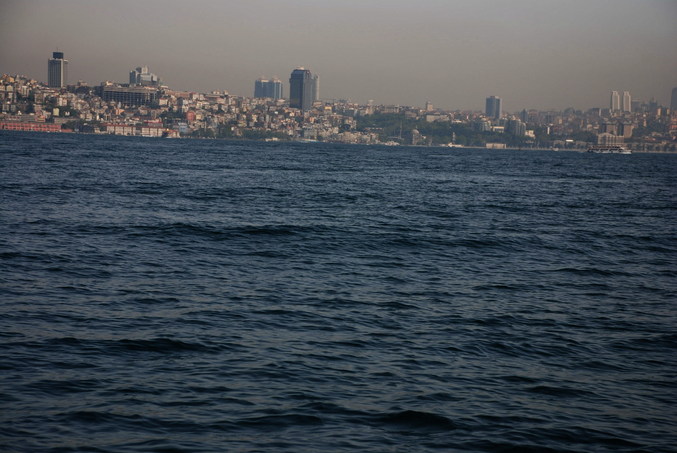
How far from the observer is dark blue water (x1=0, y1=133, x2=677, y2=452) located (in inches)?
350

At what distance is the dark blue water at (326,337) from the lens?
889 centimetres

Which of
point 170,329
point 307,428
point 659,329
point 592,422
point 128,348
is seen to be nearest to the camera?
point 307,428

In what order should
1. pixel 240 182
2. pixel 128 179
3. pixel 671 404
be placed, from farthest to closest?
pixel 240 182, pixel 128 179, pixel 671 404

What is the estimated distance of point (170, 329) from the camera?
12781mm

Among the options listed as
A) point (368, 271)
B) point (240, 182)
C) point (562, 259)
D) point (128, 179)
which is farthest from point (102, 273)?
point (240, 182)

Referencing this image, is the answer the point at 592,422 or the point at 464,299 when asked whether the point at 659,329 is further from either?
the point at 592,422

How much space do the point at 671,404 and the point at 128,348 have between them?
8.46 metres

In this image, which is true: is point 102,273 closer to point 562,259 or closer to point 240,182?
point 562,259

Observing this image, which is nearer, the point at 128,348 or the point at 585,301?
the point at 128,348

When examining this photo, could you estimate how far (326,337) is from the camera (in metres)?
12.8

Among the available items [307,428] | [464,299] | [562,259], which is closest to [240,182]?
[562,259]

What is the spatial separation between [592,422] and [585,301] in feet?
25.9

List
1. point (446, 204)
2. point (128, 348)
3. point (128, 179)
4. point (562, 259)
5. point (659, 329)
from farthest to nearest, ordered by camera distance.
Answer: point (128, 179) → point (446, 204) → point (562, 259) → point (659, 329) → point (128, 348)

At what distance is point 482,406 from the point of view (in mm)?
9820
